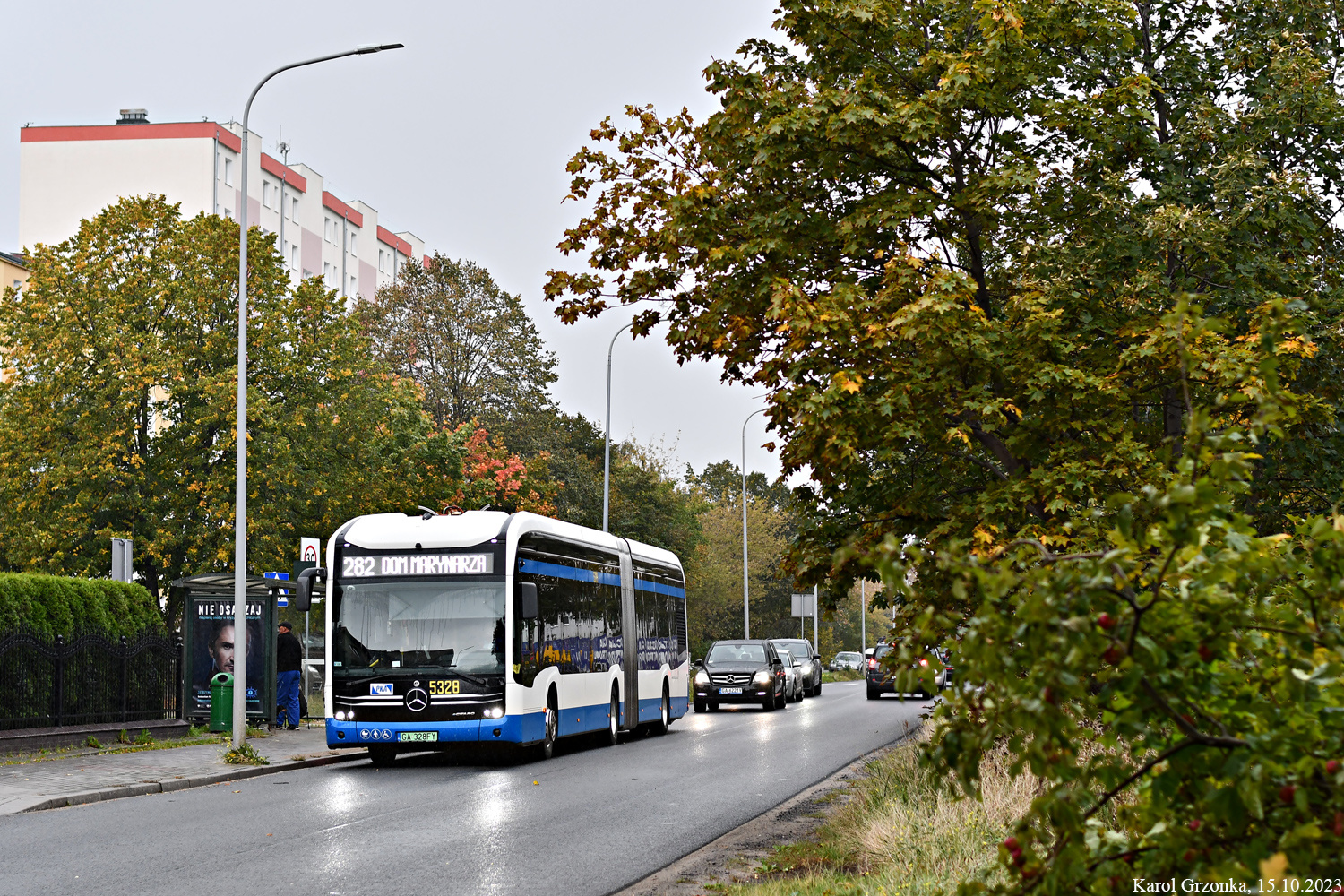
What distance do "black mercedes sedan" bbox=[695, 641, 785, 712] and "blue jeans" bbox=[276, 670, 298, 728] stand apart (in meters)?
12.9

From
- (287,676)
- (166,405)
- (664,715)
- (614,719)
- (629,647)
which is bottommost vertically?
(664,715)

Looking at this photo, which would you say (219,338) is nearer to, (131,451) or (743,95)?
(131,451)

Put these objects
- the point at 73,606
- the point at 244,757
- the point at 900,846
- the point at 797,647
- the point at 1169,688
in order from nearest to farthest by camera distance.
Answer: the point at 1169,688 → the point at 900,846 → the point at 244,757 → the point at 73,606 → the point at 797,647

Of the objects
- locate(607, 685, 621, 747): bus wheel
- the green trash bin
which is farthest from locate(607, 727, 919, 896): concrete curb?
the green trash bin

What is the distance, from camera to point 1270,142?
1459cm

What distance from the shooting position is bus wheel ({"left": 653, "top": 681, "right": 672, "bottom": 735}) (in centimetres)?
2614

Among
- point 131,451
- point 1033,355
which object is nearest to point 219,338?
point 131,451

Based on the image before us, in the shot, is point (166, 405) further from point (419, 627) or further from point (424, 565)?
point (419, 627)

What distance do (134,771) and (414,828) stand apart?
6.42 metres

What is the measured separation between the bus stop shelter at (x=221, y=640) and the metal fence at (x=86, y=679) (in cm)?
40

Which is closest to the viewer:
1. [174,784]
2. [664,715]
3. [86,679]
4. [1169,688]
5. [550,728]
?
[1169,688]

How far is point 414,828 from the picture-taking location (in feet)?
39.0

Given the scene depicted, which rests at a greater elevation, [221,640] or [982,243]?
[982,243]

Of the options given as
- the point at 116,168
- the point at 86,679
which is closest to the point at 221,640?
the point at 86,679
